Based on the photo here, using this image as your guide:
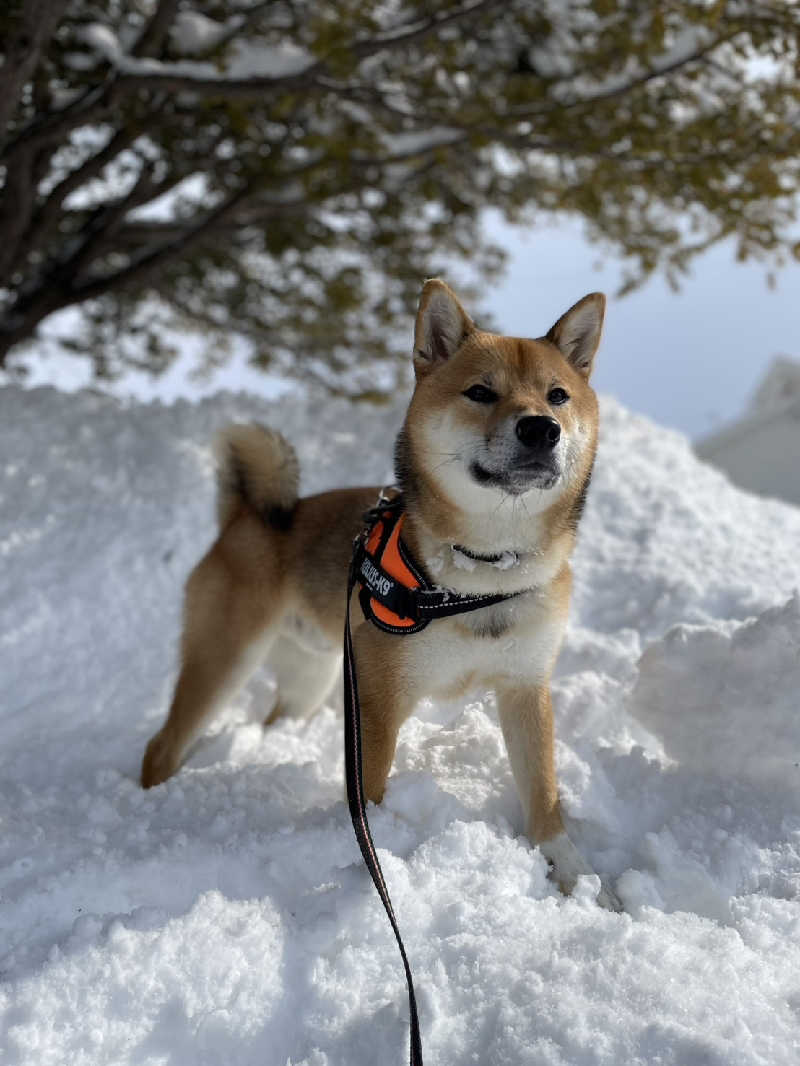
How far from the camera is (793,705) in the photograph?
9.71 feet

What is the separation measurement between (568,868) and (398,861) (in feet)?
1.90

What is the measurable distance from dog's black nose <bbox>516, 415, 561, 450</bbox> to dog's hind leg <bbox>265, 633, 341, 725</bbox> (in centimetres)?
189

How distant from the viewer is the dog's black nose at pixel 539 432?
7.82ft

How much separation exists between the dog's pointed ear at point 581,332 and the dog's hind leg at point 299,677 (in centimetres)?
183

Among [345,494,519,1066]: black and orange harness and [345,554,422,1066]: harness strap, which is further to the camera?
[345,494,519,1066]: black and orange harness

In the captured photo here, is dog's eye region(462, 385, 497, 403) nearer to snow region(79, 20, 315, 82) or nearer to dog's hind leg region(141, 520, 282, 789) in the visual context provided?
dog's hind leg region(141, 520, 282, 789)

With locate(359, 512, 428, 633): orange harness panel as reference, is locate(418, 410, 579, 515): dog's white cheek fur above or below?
above

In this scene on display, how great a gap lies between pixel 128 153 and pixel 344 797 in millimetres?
6697

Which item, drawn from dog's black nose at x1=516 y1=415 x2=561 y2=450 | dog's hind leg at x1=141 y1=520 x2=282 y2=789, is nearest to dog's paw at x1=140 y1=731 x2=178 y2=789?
dog's hind leg at x1=141 y1=520 x2=282 y2=789

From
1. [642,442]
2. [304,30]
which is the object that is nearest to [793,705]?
[642,442]

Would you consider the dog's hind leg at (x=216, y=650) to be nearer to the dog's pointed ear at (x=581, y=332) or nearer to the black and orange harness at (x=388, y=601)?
the black and orange harness at (x=388, y=601)

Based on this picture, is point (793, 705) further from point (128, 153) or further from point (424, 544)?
point (128, 153)

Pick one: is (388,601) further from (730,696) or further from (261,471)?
(730,696)

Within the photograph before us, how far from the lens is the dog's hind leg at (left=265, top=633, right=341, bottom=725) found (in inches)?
158
